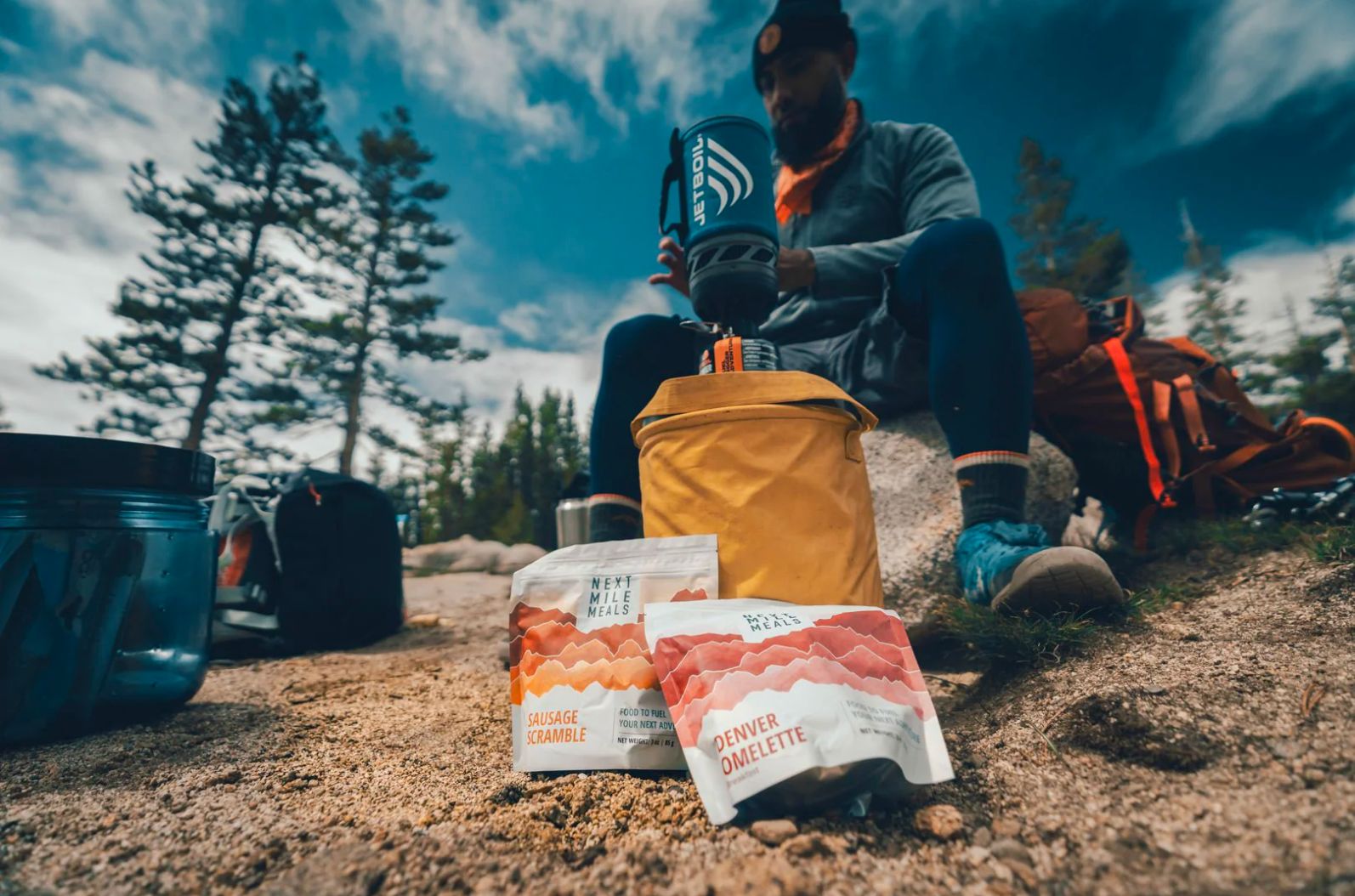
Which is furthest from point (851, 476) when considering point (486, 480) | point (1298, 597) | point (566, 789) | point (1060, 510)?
point (486, 480)

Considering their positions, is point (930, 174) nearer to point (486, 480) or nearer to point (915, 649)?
point (915, 649)

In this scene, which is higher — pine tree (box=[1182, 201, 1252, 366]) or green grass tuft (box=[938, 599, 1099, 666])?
pine tree (box=[1182, 201, 1252, 366])

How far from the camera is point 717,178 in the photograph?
1.34 m

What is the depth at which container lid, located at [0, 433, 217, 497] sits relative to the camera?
1.13m

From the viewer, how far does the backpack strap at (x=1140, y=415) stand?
1.81 m

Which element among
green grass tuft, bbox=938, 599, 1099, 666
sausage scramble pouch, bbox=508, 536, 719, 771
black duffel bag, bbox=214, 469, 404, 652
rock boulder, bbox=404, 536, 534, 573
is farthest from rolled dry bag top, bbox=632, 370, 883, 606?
rock boulder, bbox=404, 536, 534, 573

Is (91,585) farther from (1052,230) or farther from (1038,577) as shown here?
(1052,230)

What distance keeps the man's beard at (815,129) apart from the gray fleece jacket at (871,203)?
0.12 m

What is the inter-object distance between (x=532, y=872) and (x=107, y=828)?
0.62 metres

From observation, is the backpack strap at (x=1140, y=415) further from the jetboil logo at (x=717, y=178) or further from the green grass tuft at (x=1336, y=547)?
the jetboil logo at (x=717, y=178)

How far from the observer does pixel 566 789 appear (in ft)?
2.94

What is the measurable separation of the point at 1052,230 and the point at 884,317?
22.0 meters

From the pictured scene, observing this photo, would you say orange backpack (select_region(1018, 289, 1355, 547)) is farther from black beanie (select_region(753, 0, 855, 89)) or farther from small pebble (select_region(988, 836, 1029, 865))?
small pebble (select_region(988, 836, 1029, 865))

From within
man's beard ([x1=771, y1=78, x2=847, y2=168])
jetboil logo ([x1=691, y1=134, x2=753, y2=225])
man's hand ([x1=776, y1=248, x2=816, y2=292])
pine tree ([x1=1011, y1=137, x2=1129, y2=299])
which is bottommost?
man's hand ([x1=776, y1=248, x2=816, y2=292])
